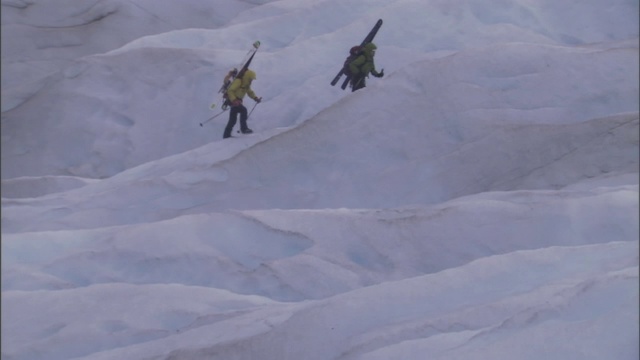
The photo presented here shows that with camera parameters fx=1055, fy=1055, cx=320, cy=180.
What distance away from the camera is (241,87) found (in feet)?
42.1

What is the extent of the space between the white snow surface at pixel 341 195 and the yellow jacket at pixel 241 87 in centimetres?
60

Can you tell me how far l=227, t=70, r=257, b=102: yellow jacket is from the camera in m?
12.7

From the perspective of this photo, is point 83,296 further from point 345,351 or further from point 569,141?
point 569,141

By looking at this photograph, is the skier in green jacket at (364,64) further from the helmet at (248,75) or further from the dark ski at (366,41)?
the helmet at (248,75)

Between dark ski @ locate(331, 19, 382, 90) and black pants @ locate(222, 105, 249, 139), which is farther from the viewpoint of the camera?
dark ski @ locate(331, 19, 382, 90)

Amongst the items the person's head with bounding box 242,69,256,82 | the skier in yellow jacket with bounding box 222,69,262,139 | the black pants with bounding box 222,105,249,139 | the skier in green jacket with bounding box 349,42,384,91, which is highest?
the skier in green jacket with bounding box 349,42,384,91

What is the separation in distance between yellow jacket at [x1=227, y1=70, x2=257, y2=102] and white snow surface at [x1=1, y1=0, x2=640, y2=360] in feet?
1.96

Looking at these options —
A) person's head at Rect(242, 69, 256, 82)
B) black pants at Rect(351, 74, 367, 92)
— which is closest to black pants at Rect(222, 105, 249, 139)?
person's head at Rect(242, 69, 256, 82)

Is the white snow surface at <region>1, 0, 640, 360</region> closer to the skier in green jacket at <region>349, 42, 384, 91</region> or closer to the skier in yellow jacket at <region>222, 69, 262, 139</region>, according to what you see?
the skier in yellow jacket at <region>222, 69, 262, 139</region>

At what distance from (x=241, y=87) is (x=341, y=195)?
7.44ft

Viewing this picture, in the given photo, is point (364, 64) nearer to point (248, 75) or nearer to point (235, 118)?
point (248, 75)

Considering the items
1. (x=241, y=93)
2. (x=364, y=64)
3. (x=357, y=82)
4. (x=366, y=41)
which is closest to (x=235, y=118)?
(x=241, y=93)

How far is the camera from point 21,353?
28.5 ft

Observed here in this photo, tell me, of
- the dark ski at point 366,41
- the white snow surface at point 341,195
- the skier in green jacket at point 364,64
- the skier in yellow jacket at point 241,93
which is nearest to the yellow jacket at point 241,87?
the skier in yellow jacket at point 241,93
